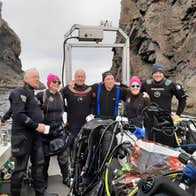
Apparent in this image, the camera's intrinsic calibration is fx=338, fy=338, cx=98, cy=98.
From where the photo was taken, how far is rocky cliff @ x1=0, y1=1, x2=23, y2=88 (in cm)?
10781

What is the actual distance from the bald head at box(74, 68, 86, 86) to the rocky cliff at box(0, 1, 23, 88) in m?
101

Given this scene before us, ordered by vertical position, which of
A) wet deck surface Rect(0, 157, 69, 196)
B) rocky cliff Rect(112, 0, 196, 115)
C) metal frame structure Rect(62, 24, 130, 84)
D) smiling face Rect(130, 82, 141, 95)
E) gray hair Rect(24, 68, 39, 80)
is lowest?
wet deck surface Rect(0, 157, 69, 196)

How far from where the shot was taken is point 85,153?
3170 mm

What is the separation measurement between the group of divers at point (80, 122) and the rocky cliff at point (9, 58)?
100985 millimetres

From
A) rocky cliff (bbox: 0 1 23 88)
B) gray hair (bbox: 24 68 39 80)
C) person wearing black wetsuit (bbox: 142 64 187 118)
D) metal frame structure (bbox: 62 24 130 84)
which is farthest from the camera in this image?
rocky cliff (bbox: 0 1 23 88)

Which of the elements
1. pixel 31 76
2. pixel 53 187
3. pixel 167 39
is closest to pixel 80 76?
pixel 31 76

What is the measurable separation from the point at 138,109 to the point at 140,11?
24743 mm

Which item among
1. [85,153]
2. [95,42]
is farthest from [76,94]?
[95,42]

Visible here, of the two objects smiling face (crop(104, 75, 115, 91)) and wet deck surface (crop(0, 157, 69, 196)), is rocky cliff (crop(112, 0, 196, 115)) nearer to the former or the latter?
wet deck surface (crop(0, 157, 69, 196))

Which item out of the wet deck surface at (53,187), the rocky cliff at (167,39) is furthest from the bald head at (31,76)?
the rocky cliff at (167,39)

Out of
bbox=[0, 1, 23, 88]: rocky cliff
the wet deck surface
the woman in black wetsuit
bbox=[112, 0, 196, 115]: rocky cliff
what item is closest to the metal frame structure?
the wet deck surface

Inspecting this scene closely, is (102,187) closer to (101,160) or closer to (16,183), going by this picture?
(101,160)

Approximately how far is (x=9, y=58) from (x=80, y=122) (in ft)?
382

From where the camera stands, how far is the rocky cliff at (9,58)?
108 m
